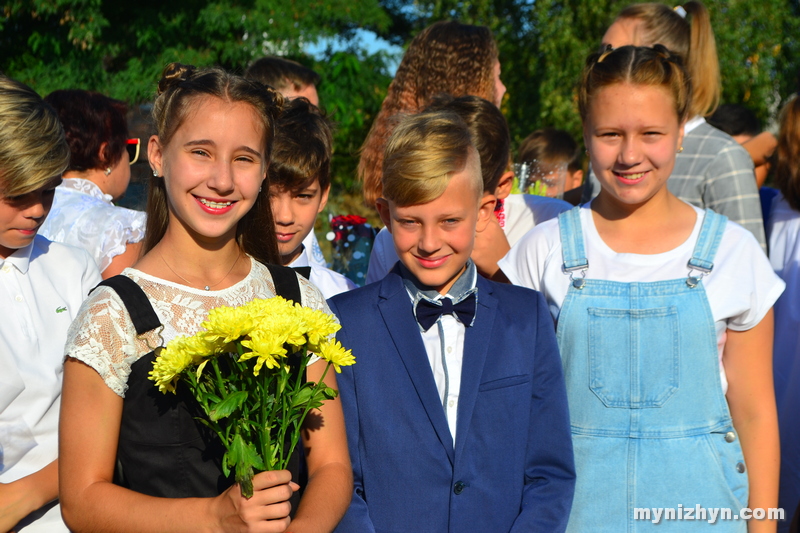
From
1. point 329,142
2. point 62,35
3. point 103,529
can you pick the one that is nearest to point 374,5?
point 62,35

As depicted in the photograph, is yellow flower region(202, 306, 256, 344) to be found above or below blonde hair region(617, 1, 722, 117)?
below

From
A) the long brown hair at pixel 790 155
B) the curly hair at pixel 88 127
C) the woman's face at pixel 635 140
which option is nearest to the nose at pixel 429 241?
the woman's face at pixel 635 140

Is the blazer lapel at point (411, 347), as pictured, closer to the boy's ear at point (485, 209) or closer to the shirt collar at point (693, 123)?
the boy's ear at point (485, 209)

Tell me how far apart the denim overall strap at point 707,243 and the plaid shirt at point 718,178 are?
0.80 metres

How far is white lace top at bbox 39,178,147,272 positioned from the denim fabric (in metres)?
2.36

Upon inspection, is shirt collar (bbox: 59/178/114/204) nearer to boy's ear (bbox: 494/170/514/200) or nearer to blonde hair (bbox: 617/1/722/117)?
boy's ear (bbox: 494/170/514/200)

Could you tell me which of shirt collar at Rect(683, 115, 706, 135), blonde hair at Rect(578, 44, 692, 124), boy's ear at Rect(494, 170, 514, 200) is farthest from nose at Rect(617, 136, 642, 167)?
shirt collar at Rect(683, 115, 706, 135)

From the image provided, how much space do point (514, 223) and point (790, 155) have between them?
1491 millimetres

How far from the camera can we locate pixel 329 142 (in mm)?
3848

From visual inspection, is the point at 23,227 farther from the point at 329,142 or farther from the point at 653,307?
the point at 653,307

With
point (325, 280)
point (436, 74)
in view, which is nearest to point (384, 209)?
point (325, 280)

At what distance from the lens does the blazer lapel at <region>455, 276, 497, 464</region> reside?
259 cm

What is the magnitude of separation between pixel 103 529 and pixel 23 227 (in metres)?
1.20

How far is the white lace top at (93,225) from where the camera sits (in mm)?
3898
